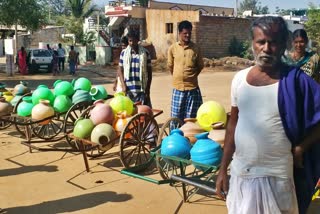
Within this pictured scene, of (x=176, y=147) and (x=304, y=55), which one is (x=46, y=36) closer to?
(x=304, y=55)

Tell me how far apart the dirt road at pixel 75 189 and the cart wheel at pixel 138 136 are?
0.97 feet

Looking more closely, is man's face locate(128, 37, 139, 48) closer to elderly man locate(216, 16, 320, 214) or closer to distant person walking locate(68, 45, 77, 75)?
elderly man locate(216, 16, 320, 214)

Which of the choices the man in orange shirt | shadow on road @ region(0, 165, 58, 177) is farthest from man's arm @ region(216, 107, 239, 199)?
shadow on road @ region(0, 165, 58, 177)

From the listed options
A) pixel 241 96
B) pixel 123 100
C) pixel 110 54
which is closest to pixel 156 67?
pixel 110 54

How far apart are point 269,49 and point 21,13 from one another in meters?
19.8

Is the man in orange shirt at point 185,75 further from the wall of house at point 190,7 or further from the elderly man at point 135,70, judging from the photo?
the wall of house at point 190,7

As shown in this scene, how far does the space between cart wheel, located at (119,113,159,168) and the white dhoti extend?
3008mm

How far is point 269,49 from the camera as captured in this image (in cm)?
218

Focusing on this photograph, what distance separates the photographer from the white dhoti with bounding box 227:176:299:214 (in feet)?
7.25

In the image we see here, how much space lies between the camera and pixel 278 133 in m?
2.16

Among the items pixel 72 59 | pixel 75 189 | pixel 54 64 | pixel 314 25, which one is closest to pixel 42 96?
pixel 75 189

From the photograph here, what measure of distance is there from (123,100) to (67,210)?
183 centimetres

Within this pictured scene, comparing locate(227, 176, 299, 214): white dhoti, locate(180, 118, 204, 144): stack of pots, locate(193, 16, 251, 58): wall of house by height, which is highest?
locate(193, 16, 251, 58): wall of house

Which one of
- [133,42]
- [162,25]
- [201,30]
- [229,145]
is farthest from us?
[162,25]
